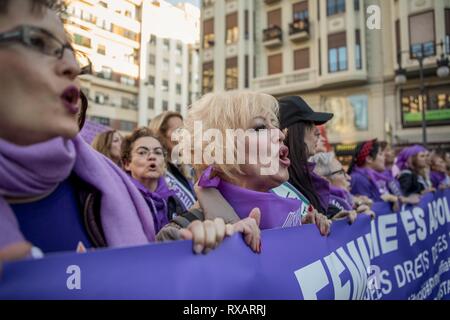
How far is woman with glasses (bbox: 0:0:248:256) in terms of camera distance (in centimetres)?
88

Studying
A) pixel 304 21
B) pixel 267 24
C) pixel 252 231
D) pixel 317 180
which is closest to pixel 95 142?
pixel 317 180

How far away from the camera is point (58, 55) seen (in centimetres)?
98

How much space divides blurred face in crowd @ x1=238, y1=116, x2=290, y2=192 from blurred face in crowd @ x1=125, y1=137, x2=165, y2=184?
55.1 inches

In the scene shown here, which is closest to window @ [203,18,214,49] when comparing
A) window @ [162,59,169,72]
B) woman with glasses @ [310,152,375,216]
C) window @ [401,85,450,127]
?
window @ [401,85,450,127]

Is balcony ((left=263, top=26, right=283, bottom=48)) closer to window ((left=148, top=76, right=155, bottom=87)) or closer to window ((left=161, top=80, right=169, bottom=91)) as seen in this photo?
window ((left=148, top=76, right=155, bottom=87))

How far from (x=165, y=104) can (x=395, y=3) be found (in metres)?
28.9

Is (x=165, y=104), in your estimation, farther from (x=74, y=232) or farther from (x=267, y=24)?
(x=74, y=232)

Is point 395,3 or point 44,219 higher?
point 395,3

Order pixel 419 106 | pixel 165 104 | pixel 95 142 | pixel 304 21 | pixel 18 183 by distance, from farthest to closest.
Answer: pixel 165 104 → pixel 304 21 → pixel 419 106 → pixel 95 142 → pixel 18 183

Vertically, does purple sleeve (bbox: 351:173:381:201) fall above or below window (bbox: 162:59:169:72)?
below

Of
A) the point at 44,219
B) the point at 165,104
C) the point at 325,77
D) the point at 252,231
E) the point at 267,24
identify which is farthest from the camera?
the point at 165,104

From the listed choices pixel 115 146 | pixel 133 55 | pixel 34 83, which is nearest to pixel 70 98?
pixel 34 83

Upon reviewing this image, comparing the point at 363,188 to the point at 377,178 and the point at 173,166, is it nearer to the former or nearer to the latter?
the point at 377,178

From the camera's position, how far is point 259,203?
167 centimetres
